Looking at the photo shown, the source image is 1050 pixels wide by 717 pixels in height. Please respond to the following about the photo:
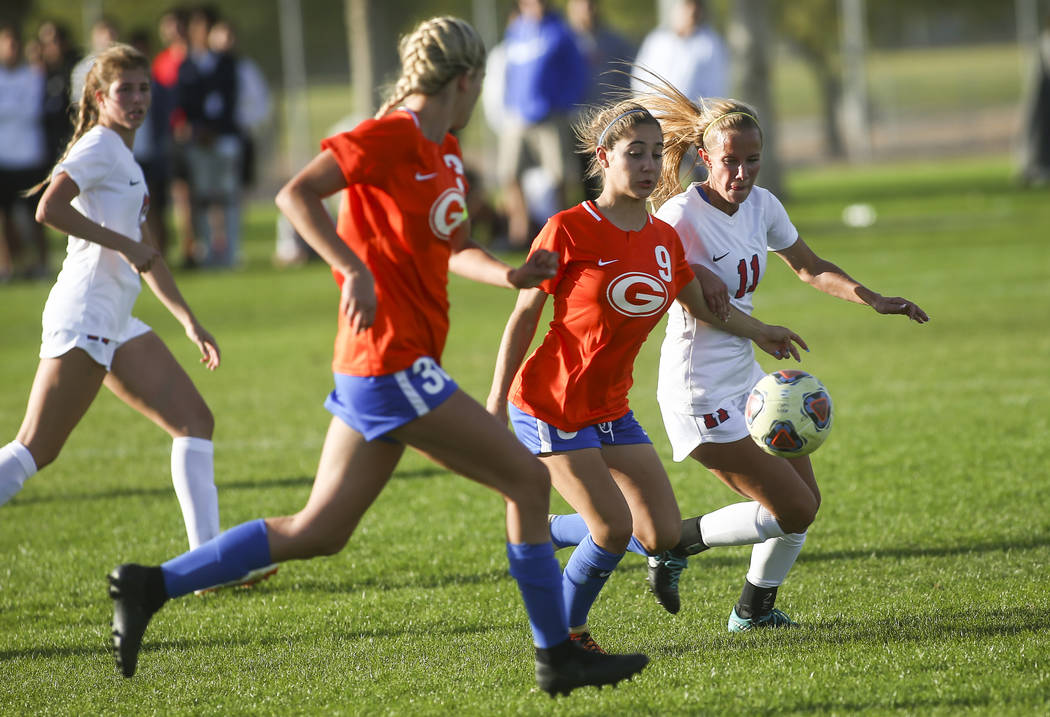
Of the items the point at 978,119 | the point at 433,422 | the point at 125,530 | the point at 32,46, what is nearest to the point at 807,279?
the point at 433,422

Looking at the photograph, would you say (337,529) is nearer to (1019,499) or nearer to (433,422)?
(433,422)

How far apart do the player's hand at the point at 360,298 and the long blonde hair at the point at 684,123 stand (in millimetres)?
1599

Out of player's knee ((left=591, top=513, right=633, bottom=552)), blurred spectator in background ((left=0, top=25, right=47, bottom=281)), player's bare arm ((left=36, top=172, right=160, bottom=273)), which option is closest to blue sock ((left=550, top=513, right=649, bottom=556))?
player's knee ((left=591, top=513, right=633, bottom=552))

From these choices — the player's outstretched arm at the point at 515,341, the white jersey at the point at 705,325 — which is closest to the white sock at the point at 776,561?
the white jersey at the point at 705,325

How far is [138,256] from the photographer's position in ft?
16.2

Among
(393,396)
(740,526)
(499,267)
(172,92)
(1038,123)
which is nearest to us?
(393,396)

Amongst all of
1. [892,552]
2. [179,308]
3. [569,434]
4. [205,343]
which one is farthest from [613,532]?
[179,308]

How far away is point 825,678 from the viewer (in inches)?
161

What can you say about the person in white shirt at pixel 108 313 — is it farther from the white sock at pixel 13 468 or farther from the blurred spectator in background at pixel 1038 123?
the blurred spectator in background at pixel 1038 123

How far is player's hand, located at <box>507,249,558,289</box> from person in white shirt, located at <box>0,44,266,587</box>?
1.87 m

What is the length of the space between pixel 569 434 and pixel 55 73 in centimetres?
1379

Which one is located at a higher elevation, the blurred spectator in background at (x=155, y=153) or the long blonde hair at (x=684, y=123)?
the long blonde hair at (x=684, y=123)

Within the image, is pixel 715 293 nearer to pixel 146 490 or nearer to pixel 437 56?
pixel 437 56

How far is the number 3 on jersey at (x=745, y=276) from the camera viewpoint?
186 inches
